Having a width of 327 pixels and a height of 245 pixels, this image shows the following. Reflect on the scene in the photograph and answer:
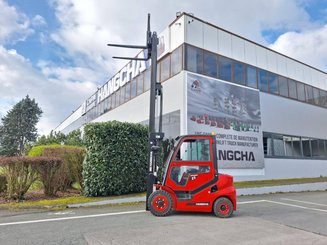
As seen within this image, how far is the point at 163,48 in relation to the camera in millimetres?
14766

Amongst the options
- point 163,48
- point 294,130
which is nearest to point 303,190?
point 294,130

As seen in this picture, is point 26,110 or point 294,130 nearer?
point 294,130

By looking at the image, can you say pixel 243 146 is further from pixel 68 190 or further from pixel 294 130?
pixel 68 190

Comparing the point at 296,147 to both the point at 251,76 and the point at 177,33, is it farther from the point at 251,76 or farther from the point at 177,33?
the point at 177,33

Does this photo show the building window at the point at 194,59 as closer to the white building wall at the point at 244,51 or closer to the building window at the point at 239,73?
the white building wall at the point at 244,51

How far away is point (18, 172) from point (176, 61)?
9.01 metres

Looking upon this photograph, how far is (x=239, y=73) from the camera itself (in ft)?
50.5

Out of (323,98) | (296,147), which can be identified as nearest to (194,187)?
(296,147)

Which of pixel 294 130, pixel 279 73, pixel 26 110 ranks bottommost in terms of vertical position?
pixel 294 130

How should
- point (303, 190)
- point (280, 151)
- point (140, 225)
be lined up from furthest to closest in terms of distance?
point (280, 151) < point (303, 190) < point (140, 225)

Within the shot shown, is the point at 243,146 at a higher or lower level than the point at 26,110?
lower

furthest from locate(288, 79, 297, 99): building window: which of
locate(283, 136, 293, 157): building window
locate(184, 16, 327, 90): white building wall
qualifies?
locate(283, 136, 293, 157): building window

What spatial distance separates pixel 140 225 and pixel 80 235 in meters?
1.37

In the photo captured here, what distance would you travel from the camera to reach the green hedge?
9352 mm
